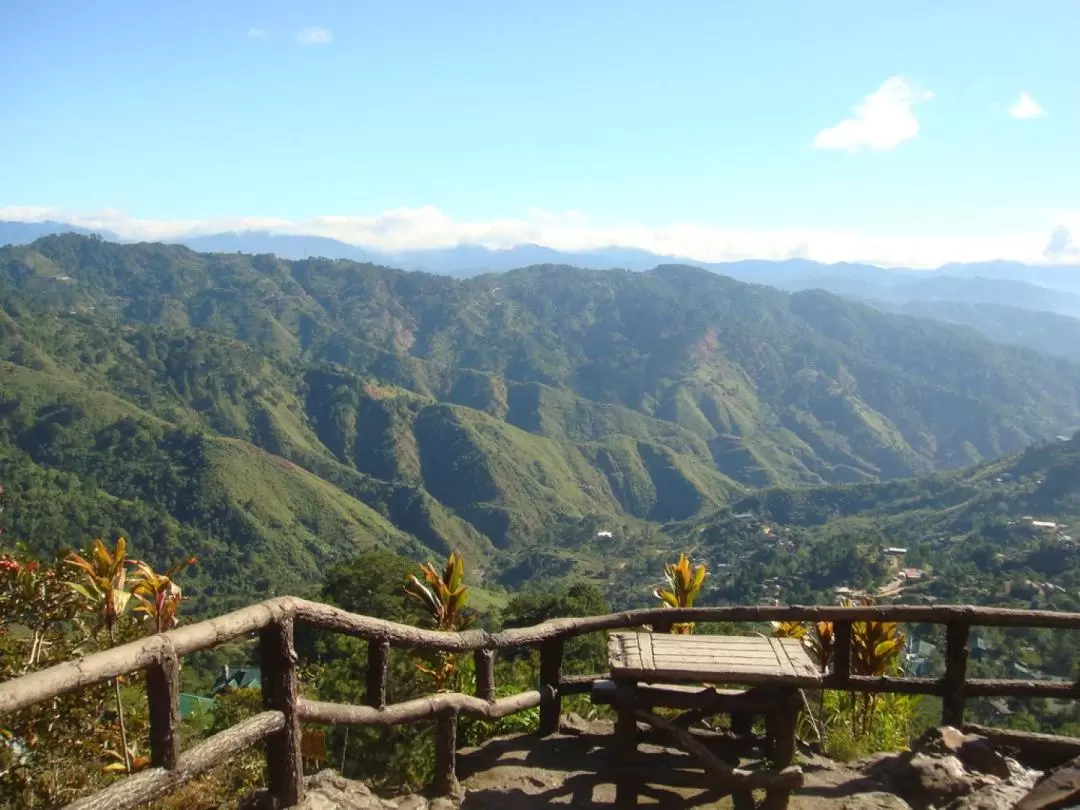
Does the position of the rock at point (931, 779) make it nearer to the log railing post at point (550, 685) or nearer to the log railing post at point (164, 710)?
the log railing post at point (550, 685)

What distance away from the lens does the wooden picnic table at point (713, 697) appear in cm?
424

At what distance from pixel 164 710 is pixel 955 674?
4.82m

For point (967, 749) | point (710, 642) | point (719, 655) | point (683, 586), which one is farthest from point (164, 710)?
point (683, 586)

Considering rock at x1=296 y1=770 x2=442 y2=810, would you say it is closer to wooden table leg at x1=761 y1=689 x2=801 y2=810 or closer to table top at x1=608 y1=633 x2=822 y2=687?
table top at x1=608 y1=633 x2=822 y2=687

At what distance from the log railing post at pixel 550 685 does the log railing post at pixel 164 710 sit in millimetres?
2797

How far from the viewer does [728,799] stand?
4.57 meters

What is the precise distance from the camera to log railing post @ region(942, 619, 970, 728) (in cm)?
525

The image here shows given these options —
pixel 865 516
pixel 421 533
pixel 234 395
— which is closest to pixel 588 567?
pixel 421 533

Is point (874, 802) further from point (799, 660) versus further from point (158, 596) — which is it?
point (158, 596)

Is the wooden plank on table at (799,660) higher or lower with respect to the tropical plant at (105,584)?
lower

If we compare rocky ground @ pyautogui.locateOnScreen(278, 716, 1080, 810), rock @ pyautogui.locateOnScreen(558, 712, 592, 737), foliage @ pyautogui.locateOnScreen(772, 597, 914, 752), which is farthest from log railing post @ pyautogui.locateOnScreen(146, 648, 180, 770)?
foliage @ pyautogui.locateOnScreen(772, 597, 914, 752)

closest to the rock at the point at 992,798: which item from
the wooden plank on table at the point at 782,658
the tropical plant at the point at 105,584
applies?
the wooden plank on table at the point at 782,658

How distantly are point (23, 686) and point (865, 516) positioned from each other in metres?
154

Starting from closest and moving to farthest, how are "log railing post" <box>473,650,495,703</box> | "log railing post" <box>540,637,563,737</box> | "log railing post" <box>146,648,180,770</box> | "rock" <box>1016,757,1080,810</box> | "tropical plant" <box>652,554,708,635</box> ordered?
1. "log railing post" <box>146,648,180,770</box>
2. "rock" <box>1016,757,1080,810</box>
3. "log railing post" <box>473,650,495,703</box>
4. "log railing post" <box>540,637,563,737</box>
5. "tropical plant" <box>652,554,708,635</box>
